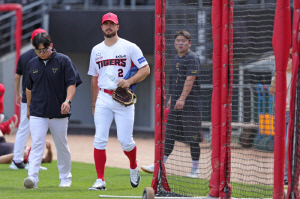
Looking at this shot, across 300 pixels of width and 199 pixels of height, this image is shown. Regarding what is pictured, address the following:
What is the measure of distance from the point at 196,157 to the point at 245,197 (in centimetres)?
240

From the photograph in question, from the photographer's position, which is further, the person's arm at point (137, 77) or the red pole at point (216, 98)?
the person's arm at point (137, 77)

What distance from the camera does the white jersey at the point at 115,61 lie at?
7.18 m

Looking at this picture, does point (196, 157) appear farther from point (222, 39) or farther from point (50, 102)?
point (222, 39)

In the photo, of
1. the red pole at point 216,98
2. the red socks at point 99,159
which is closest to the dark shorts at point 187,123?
the red socks at point 99,159

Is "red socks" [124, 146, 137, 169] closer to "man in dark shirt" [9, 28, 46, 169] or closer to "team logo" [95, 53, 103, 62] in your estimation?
"team logo" [95, 53, 103, 62]

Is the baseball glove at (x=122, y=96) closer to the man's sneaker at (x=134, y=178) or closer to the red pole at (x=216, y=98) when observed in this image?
the man's sneaker at (x=134, y=178)

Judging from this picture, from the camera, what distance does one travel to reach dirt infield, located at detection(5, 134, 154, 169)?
1157cm

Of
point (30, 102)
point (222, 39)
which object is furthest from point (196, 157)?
point (222, 39)

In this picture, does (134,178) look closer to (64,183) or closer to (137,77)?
(64,183)

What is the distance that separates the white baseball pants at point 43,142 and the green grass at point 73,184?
25 centimetres

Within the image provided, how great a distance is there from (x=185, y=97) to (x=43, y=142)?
210 centimetres

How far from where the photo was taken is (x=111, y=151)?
1369 centimetres

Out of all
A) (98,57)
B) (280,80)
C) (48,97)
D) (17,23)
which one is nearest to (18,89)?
(48,97)

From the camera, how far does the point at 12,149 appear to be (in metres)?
10.0
